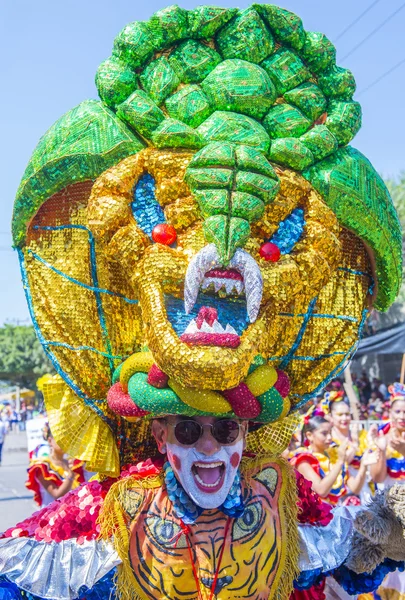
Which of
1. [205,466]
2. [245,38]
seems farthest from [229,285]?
[245,38]

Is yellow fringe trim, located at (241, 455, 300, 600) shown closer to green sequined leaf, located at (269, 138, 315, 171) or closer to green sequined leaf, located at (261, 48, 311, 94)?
green sequined leaf, located at (269, 138, 315, 171)

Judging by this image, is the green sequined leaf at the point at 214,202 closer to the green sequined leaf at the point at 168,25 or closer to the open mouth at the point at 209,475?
the green sequined leaf at the point at 168,25

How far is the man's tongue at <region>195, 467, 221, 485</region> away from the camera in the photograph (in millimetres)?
2547

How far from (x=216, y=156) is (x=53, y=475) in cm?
352

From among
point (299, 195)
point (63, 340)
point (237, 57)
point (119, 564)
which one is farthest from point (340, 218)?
point (119, 564)

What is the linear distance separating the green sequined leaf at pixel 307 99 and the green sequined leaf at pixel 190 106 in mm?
311

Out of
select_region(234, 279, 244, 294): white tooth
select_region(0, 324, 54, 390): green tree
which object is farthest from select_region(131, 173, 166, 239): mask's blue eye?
select_region(0, 324, 54, 390): green tree

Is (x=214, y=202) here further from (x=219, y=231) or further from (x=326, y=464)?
(x=326, y=464)

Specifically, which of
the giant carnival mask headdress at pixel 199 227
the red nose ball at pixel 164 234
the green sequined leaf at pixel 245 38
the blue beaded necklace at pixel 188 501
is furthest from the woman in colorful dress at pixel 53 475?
the green sequined leaf at pixel 245 38

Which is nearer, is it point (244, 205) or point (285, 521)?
point (244, 205)

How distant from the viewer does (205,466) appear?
2557 millimetres

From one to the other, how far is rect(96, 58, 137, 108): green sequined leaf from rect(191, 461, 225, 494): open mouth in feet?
4.33

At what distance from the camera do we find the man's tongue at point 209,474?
255 centimetres

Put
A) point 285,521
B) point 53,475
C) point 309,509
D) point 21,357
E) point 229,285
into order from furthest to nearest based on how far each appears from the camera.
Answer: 1. point 21,357
2. point 53,475
3. point 309,509
4. point 285,521
5. point 229,285
